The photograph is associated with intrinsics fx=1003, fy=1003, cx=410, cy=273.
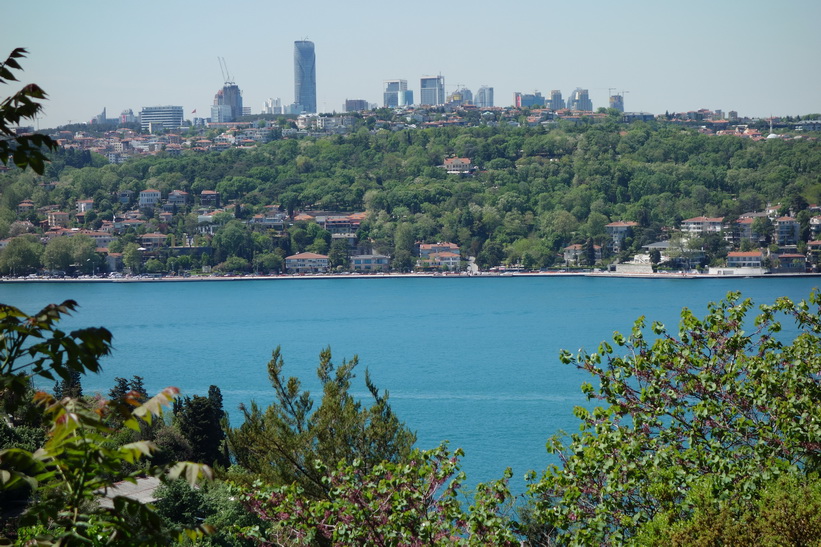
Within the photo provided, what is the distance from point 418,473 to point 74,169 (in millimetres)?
54253

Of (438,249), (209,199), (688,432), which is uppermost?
(209,199)

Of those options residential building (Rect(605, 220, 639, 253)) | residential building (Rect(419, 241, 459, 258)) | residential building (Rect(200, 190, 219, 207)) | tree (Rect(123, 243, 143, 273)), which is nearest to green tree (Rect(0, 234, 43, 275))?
tree (Rect(123, 243, 143, 273))

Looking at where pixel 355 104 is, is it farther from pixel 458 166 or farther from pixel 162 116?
pixel 458 166

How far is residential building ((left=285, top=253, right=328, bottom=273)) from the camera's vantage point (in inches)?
1695

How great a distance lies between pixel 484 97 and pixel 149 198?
62.9 meters

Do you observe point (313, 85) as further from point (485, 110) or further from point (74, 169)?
point (74, 169)

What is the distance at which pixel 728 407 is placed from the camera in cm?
317

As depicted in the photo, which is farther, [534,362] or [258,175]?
[258,175]

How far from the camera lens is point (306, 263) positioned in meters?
43.2

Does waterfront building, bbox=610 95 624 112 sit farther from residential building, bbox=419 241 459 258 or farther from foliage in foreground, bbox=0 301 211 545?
foliage in foreground, bbox=0 301 211 545

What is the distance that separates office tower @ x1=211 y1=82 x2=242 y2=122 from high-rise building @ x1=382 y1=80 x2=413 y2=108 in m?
15.1

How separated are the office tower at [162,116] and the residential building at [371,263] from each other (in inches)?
1977

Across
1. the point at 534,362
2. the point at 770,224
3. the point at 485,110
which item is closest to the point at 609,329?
the point at 534,362

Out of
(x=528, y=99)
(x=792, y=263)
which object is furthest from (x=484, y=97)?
(x=792, y=263)
